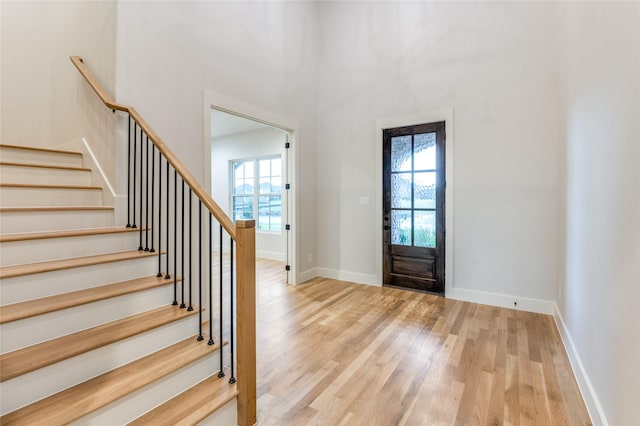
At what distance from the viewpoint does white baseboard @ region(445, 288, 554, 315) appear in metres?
3.19

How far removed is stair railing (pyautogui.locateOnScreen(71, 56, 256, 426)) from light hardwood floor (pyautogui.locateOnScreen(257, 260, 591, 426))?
0.35 metres

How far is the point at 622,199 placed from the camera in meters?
1.32

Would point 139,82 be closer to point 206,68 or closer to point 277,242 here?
point 206,68

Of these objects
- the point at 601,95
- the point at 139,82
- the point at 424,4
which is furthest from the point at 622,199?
the point at 424,4

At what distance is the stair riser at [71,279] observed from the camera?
5.24 feet

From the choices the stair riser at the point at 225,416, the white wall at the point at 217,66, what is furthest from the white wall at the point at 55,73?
the stair riser at the point at 225,416

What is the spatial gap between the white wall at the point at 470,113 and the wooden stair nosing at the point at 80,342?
119 inches

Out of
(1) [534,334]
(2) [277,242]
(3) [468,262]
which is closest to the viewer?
(1) [534,334]

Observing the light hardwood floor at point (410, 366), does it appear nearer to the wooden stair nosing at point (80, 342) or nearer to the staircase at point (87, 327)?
the staircase at point (87, 327)

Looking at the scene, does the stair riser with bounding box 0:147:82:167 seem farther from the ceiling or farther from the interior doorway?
the interior doorway

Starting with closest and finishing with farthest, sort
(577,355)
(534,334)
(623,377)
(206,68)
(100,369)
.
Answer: (623,377), (100,369), (577,355), (534,334), (206,68)

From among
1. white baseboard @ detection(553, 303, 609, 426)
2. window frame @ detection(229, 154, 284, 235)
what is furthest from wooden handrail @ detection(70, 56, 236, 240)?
window frame @ detection(229, 154, 284, 235)

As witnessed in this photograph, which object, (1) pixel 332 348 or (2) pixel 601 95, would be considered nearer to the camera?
(2) pixel 601 95

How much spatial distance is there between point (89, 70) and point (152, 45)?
0.60 meters
